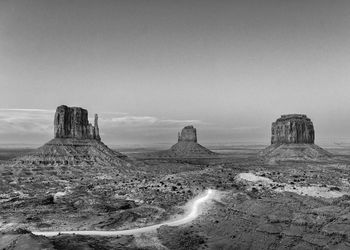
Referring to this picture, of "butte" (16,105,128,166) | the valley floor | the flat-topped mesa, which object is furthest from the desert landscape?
the flat-topped mesa

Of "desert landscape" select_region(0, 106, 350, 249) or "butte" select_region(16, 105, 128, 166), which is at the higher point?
"butte" select_region(16, 105, 128, 166)

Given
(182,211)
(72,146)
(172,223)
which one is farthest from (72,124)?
(172,223)

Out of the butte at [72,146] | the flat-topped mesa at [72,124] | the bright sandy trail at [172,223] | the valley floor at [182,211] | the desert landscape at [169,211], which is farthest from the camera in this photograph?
the flat-topped mesa at [72,124]

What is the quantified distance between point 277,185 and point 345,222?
152 feet

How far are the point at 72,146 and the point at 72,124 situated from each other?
43.2 ft

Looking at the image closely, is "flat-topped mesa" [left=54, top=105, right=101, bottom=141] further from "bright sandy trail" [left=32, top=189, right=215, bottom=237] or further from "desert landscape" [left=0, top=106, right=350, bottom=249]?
"bright sandy trail" [left=32, top=189, right=215, bottom=237]

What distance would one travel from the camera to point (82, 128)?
170m

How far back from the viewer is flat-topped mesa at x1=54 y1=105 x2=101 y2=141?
164 m

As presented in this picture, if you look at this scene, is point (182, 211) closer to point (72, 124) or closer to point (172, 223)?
point (172, 223)

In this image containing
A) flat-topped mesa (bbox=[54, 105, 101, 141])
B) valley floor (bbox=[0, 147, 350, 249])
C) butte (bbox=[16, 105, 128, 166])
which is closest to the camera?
valley floor (bbox=[0, 147, 350, 249])

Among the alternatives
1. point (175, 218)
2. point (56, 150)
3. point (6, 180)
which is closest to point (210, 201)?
point (175, 218)

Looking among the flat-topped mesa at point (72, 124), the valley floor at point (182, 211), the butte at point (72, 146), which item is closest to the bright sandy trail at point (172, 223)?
the valley floor at point (182, 211)

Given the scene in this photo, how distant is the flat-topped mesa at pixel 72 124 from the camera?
163875 millimetres

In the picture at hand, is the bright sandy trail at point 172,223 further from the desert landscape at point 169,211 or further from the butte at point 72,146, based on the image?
the butte at point 72,146
